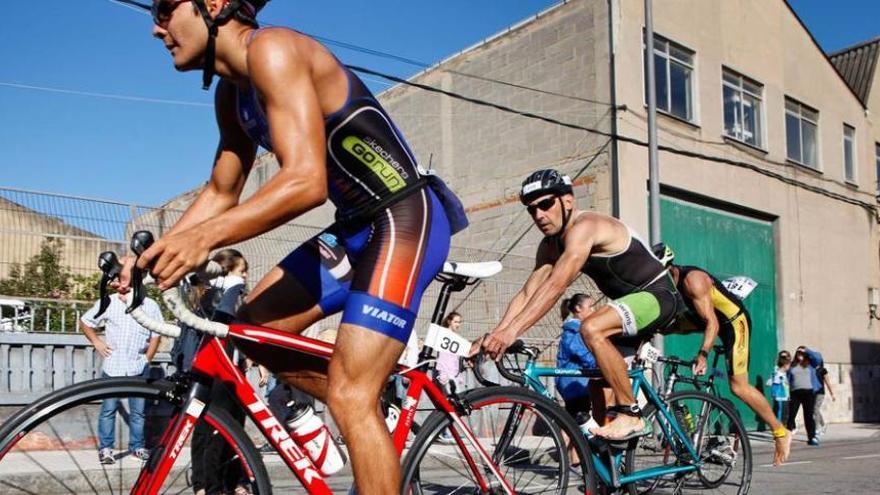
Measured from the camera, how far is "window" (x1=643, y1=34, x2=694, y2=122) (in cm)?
1759

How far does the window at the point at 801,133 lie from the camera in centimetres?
2133

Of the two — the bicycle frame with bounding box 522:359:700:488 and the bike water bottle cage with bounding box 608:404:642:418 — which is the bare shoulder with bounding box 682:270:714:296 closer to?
the bicycle frame with bounding box 522:359:700:488

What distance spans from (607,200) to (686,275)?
915 centimetres

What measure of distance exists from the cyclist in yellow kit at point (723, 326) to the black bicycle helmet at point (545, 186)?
2.37 m

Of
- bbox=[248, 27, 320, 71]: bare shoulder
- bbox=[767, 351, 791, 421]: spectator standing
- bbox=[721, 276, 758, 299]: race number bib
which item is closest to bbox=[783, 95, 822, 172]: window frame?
bbox=[767, 351, 791, 421]: spectator standing

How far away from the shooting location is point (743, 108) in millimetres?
19828

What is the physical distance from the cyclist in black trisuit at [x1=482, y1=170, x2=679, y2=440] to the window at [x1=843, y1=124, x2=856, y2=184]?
2052 cm

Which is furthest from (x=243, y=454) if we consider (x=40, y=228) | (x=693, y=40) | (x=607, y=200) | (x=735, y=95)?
(x=735, y=95)

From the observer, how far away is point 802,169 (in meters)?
21.3

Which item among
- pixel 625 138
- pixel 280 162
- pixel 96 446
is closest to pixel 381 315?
pixel 280 162

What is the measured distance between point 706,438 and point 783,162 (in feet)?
54.0

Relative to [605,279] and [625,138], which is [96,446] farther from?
[625,138]

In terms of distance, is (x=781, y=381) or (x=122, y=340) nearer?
(x=122, y=340)

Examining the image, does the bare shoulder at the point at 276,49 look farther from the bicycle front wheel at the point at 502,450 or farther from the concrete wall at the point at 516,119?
the concrete wall at the point at 516,119
